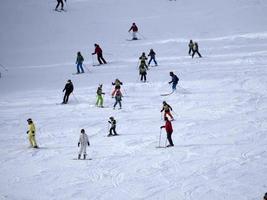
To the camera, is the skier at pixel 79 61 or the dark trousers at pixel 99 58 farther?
the dark trousers at pixel 99 58

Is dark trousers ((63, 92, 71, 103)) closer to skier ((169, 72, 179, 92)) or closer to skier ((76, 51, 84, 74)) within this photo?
skier ((76, 51, 84, 74))

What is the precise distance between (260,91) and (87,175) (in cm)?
1203

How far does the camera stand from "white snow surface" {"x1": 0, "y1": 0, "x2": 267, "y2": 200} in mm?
14594

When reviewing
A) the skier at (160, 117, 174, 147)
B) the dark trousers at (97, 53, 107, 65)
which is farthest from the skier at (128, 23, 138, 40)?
the skier at (160, 117, 174, 147)

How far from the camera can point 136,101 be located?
24.1 metres

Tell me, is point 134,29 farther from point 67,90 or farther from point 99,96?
point 99,96

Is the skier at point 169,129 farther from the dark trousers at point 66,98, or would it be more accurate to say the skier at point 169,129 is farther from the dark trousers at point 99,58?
the dark trousers at point 99,58

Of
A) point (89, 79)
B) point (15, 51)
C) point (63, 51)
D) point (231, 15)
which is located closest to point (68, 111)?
point (89, 79)

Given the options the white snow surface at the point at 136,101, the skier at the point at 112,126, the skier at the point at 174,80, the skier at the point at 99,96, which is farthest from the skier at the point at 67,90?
the skier at the point at 112,126

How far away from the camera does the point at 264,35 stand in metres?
34.9

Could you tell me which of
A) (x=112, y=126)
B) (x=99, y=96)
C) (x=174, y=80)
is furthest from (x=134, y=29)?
(x=112, y=126)

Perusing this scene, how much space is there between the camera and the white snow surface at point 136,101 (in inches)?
575

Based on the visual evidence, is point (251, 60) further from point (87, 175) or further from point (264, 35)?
point (87, 175)

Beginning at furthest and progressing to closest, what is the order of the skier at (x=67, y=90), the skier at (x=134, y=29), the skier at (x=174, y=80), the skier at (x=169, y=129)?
the skier at (x=134, y=29)
the skier at (x=174, y=80)
the skier at (x=67, y=90)
the skier at (x=169, y=129)
